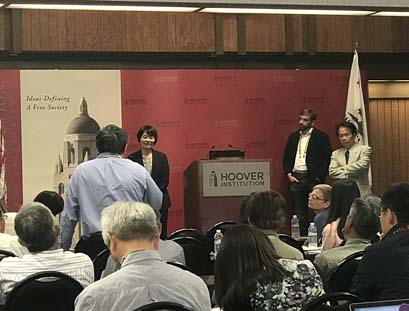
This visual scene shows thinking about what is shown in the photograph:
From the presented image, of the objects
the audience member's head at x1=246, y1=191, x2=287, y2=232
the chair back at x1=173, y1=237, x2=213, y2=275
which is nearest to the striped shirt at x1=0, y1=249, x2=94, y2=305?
the audience member's head at x1=246, y1=191, x2=287, y2=232

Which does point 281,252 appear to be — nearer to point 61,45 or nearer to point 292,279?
point 292,279

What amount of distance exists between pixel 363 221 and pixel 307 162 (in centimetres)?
525

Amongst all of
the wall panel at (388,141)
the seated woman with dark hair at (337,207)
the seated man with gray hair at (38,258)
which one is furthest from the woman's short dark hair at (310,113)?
the seated man with gray hair at (38,258)

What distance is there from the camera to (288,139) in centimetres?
1073

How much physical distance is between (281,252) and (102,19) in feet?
23.6

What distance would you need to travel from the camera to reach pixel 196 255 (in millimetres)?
6156

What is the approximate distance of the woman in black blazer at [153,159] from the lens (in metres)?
9.80

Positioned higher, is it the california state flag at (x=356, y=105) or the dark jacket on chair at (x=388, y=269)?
the california state flag at (x=356, y=105)

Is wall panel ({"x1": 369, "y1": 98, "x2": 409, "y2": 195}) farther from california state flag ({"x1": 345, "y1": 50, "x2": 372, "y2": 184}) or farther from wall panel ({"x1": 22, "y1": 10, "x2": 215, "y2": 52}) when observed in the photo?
wall panel ({"x1": 22, "y1": 10, "x2": 215, "y2": 52})

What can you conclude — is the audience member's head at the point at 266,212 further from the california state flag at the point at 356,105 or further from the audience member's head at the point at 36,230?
the california state flag at the point at 356,105

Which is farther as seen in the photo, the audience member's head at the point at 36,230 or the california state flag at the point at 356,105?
the california state flag at the point at 356,105

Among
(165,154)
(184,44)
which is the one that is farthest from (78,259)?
(184,44)

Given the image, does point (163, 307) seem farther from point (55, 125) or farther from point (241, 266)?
point (55, 125)

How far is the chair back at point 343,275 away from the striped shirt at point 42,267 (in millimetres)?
1301
